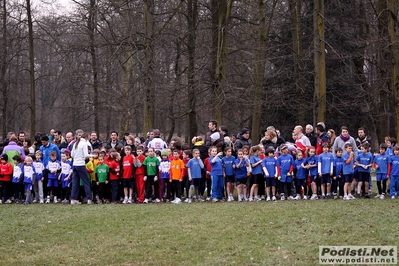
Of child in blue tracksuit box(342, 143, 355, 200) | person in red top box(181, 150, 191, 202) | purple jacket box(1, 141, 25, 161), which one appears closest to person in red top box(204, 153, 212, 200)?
person in red top box(181, 150, 191, 202)

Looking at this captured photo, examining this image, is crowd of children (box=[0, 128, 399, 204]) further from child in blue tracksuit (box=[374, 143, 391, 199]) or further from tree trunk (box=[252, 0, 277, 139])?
tree trunk (box=[252, 0, 277, 139])

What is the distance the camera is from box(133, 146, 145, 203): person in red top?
16.8m

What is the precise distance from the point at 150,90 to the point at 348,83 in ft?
36.1

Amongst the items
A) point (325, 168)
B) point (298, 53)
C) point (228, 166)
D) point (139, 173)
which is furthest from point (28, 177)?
point (298, 53)

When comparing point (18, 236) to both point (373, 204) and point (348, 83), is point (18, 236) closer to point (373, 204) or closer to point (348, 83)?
point (373, 204)

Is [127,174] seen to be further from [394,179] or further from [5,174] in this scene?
[394,179]

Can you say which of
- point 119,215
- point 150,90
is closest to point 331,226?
point 119,215

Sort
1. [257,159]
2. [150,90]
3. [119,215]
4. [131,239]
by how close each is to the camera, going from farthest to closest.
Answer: [150,90] < [257,159] < [119,215] < [131,239]

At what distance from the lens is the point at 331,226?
441 inches

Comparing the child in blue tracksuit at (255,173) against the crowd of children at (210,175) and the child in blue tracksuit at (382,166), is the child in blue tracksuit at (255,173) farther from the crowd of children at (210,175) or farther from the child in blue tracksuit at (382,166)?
the child in blue tracksuit at (382,166)

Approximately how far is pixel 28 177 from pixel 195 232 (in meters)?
7.64

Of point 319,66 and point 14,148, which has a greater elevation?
point 319,66

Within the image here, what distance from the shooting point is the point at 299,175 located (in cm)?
1622

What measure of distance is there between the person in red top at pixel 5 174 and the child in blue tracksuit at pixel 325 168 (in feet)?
29.2
